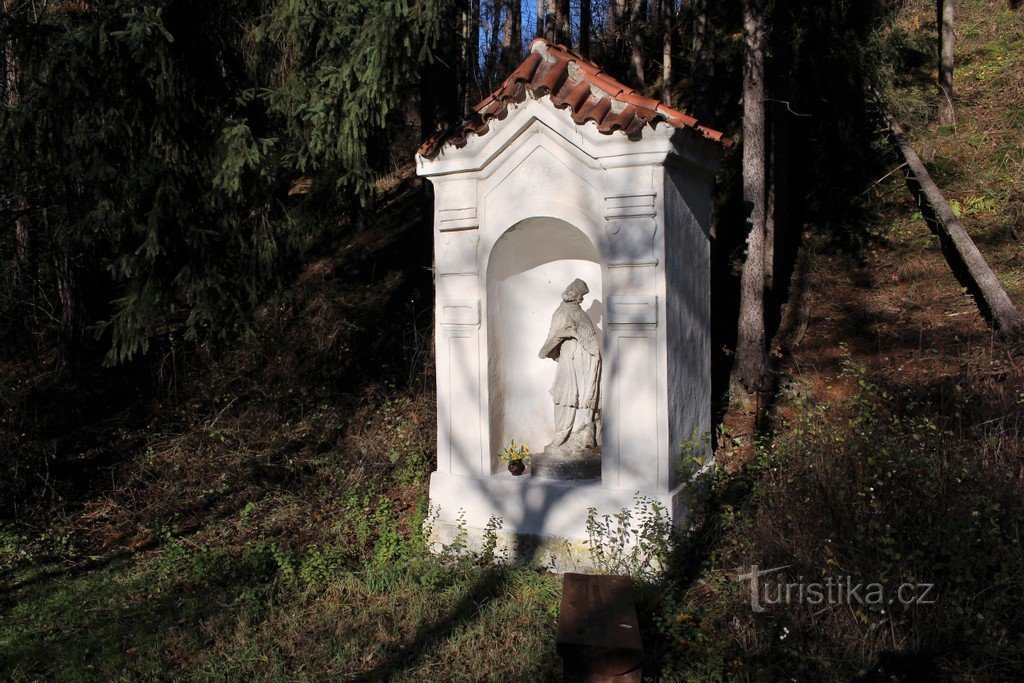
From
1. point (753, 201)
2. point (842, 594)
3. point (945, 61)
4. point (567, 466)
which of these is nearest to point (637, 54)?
point (753, 201)

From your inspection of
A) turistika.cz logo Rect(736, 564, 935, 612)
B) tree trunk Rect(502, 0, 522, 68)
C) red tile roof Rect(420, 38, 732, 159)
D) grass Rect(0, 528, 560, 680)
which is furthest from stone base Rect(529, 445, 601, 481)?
tree trunk Rect(502, 0, 522, 68)

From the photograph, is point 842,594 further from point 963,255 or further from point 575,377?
point 963,255

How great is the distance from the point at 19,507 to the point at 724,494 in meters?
6.16

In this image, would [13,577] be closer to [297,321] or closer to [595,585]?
[595,585]

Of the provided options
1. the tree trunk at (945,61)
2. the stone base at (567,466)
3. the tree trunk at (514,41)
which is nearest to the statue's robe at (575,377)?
the stone base at (567,466)

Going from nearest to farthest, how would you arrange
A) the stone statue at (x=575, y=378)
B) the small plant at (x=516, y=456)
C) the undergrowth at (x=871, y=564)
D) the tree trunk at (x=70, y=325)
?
the undergrowth at (x=871, y=564), the small plant at (x=516, y=456), the stone statue at (x=575, y=378), the tree trunk at (x=70, y=325)

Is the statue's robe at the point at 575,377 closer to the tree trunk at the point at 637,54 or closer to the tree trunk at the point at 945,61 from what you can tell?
the tree trunk at the point at 637,54

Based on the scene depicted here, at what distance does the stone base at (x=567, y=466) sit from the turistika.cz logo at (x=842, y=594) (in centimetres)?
195

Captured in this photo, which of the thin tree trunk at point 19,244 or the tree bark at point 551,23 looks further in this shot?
the tree bark at point 551,23

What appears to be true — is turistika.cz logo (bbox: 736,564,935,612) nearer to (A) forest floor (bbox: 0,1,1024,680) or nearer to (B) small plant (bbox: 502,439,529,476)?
(A) forest floor (bbox: 0,1,1024,680)

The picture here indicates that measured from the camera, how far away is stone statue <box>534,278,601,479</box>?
6.18 meters

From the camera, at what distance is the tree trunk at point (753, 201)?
7.82 metres

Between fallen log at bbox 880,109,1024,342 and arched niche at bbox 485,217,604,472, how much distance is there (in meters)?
4.47

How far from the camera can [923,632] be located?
3.86 metres
